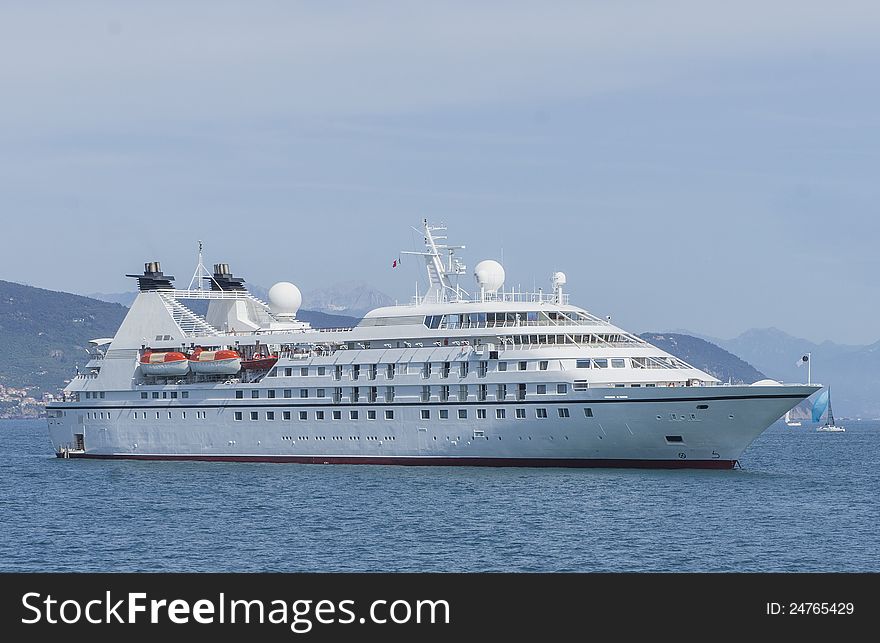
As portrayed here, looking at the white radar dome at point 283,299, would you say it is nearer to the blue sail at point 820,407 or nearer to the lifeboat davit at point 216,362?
the lifeboat davit at point 216,362

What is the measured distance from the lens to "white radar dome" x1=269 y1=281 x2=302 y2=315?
2990 inches

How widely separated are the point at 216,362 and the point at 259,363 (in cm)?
228

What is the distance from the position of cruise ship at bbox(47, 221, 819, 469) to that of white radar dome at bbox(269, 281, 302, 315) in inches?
4.5

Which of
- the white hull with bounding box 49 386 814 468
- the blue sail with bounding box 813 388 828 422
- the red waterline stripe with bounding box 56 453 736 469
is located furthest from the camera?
the blue sail with bounding box 813 388 828 422

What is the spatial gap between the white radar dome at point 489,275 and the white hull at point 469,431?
734cm

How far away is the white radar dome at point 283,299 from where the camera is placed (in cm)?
7594

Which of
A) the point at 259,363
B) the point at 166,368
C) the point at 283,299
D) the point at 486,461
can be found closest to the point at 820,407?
the point at 283,299

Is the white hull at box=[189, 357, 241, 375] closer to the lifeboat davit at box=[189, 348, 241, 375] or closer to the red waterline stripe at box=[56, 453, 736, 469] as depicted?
the lifeboat davit at box=[189, 348, 241, 375]

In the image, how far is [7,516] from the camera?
46.8 m

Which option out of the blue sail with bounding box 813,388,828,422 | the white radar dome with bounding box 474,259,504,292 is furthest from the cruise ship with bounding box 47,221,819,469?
the blue sail with bounding box 813,388,828,422

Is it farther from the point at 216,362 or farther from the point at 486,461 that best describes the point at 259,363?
the point at 486,461

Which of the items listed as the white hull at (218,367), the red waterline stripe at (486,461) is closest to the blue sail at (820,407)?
the red waterline stripe at (486,461)
